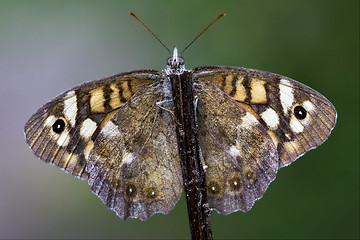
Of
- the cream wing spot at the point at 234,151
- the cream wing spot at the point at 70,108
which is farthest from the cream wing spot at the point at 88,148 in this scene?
the cream wing spot at the point at 234,151

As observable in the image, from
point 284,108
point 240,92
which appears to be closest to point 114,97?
point 240,92

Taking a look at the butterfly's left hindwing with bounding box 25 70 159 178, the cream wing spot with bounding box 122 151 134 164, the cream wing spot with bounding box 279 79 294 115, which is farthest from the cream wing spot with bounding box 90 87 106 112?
the cream wing spot with bounding box 279 79 294 115

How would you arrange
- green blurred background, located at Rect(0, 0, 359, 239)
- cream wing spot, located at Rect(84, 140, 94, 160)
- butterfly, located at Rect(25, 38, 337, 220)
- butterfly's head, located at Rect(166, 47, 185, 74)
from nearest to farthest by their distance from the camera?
butterfly's head, located at Rect(166, 47, 185, 74)
butterfly, located at Rect(25, 38, 337, 220)
cream wing spot, located at Rect(84, 140, 94, 160)
green blurred background, located at Rect(0, 0, 359, 239)

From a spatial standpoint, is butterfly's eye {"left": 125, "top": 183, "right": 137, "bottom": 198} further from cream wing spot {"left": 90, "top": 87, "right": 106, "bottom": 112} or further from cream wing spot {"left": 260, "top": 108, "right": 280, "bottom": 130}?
cream wing spot {"left": 260, "top": 108, "right": 280, "bottom": 130}

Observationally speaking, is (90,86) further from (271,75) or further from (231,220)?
(231,220)

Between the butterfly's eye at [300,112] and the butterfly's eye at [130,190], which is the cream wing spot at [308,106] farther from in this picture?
the butterfly's eye at [130,190]

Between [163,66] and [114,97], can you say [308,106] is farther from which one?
[163,66]
